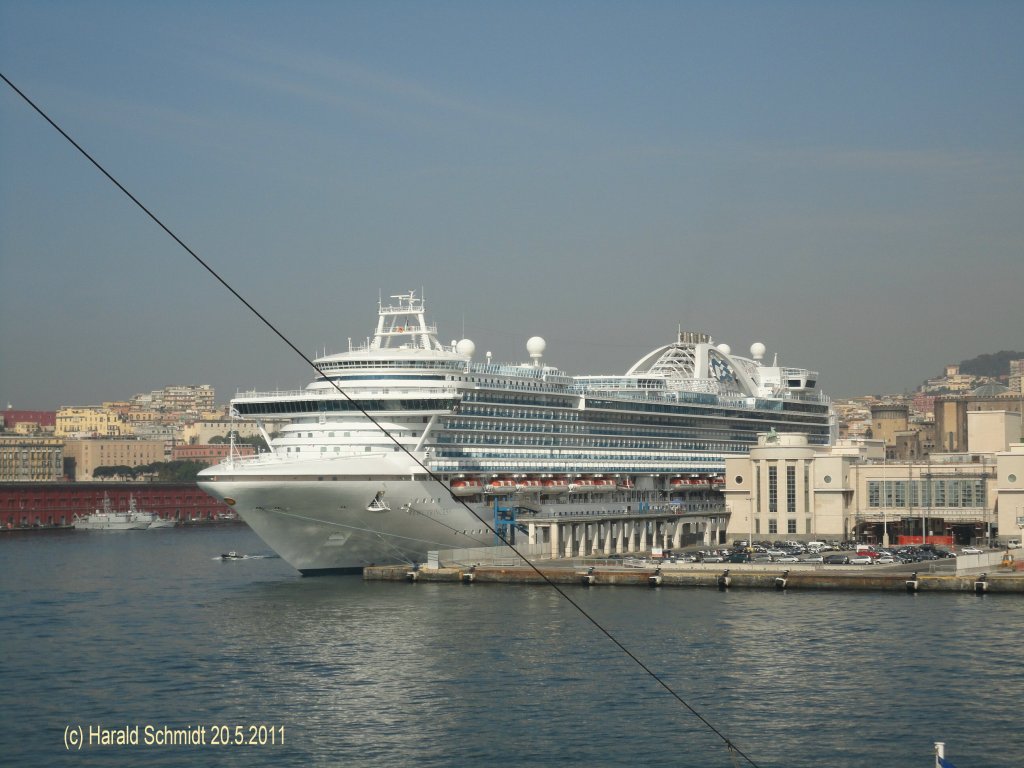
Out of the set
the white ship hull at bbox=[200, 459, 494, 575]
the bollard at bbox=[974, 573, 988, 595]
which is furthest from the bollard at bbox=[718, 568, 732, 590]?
the white ship hull at bbox=[200, 459, 494, 575]

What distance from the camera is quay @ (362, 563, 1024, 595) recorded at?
50.2m

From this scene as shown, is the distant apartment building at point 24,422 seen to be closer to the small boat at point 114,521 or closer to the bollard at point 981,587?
the small boat at point 114,521

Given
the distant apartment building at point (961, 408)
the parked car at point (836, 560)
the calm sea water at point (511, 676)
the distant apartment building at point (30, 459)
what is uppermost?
the distant apartment building at point (961, 408)

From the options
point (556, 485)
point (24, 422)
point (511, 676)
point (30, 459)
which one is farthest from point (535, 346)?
point (24, 422)

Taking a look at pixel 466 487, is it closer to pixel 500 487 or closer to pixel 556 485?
pixel 500 487

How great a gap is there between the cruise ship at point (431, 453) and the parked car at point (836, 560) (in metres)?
12.2

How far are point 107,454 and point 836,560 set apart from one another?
13036cm

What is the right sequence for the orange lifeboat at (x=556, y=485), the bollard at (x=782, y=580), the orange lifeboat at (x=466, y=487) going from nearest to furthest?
1. the bollard at (x=782, y=580)
2. the orange lifeboat at (x=466, y=487)
3. the orange lifeboat at (x=556, y=485)

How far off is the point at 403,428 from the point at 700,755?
3119 centimetres

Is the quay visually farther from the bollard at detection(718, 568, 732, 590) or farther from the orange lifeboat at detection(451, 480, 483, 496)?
the orange lifeboat at detection(451, 480, 483, 496)

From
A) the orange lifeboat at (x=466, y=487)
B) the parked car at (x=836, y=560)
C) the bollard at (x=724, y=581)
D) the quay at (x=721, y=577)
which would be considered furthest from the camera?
the orange lifeboat at (x=466, y=487)

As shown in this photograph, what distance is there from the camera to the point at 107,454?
173 meters

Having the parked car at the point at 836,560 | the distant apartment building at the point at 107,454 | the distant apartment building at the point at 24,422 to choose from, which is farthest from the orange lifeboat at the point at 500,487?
the distant apartment building at the point at 24,422

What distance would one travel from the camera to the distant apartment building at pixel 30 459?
149m
